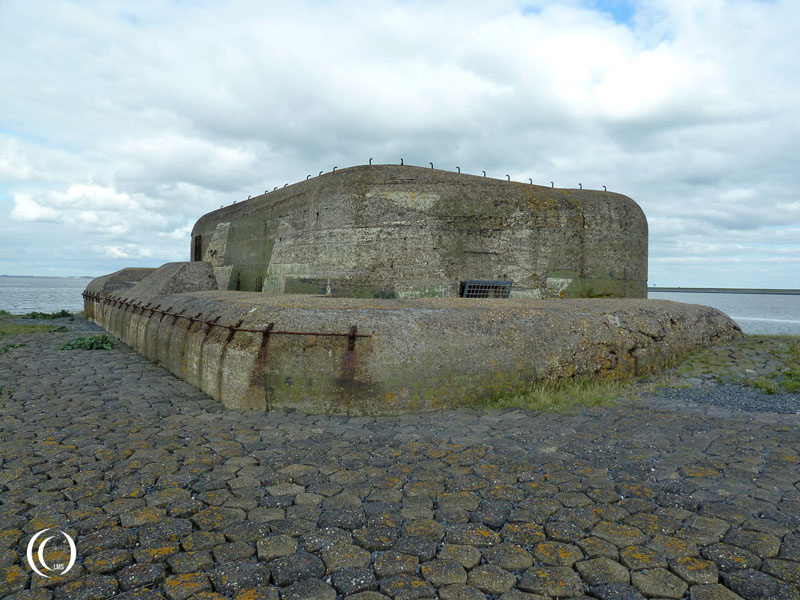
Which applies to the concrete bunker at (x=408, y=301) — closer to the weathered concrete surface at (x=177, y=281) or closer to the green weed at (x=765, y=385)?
the weathered concrete surface at (x=177, y=281)

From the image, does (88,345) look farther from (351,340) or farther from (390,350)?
(390,350)

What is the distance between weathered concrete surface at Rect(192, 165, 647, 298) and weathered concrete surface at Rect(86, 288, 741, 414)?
206 centimetres

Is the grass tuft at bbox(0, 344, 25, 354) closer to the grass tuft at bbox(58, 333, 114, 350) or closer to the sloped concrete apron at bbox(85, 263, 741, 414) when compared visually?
the grass tuft at bbox(58, 333, 114, 350)

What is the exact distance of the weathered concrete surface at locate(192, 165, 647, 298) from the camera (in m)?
10.2

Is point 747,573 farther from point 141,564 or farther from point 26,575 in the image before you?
point 26,575

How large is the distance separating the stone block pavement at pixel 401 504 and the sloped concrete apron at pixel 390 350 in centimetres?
45

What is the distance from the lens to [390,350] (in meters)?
6.86

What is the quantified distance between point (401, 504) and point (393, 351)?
9.75ft

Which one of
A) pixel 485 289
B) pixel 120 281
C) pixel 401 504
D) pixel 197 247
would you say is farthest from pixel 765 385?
pixel 120 281

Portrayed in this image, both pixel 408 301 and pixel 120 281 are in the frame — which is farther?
pixel 120 281

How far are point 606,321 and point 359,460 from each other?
18.5 ft

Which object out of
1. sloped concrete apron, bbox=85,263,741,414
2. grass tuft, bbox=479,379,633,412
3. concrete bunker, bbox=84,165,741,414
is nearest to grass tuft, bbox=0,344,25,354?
concrete bunker, bbox=84,165,741,414

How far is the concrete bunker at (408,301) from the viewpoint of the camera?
688 centimetres

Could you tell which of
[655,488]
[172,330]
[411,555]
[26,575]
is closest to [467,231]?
[172,330]
